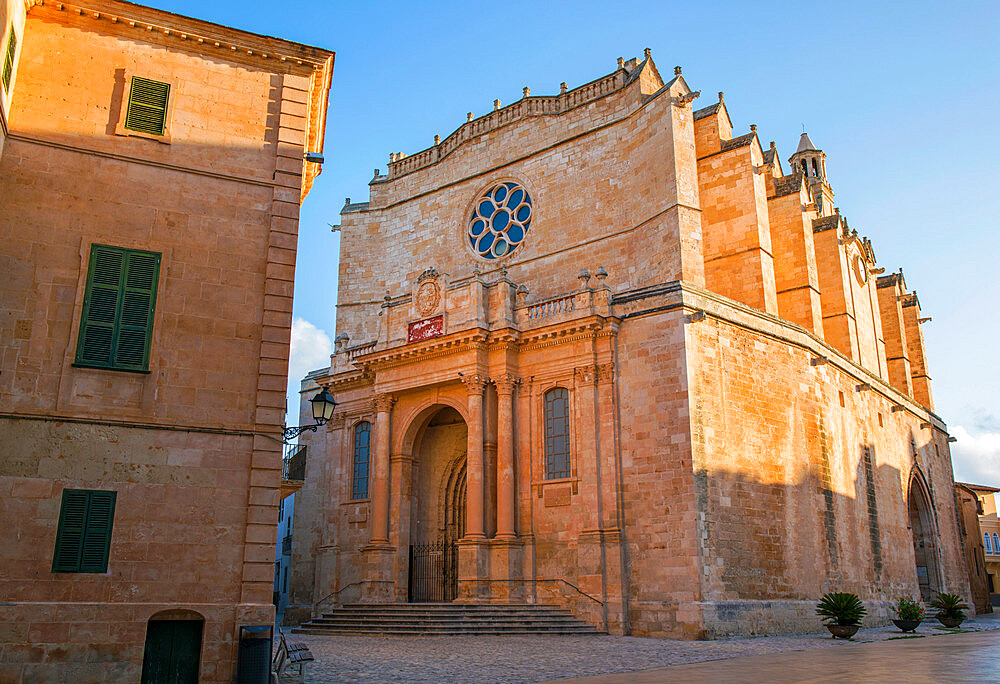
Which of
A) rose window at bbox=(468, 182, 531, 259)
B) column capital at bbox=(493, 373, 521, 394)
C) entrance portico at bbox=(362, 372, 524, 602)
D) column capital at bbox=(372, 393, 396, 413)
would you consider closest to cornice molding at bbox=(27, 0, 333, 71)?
column capital at bbox=(493, 373, 521, 394)

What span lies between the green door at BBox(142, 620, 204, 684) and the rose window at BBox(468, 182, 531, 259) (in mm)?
18024

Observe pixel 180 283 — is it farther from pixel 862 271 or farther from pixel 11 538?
pixel 862 271

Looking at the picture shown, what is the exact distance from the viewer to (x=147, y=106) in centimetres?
1110

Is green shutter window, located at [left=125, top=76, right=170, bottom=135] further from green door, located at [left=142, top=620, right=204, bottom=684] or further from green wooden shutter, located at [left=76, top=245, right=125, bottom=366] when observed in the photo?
green door, located at [left=142, top=620, right=204, bottom=684]

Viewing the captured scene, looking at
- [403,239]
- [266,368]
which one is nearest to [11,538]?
[266,368]

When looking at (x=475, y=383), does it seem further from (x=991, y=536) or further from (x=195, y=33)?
(x=991, y=536)

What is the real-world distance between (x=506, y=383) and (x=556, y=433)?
5.71 feet

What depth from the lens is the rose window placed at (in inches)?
1028

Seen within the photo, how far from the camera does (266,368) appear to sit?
10602mm

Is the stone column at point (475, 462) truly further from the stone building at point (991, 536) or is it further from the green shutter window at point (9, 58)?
the stone building at point (991, 536)

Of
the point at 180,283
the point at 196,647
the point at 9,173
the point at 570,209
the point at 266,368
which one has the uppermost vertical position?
the point at 570,209

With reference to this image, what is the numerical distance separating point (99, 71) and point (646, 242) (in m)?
14.7

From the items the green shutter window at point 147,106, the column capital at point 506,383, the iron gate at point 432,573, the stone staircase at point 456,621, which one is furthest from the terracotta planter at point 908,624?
the green shutter window at point 147,106

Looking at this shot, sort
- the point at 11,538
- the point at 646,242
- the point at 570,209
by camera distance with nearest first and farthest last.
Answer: the point at 11,538 → the point at 646,242 → the point at 570,209
